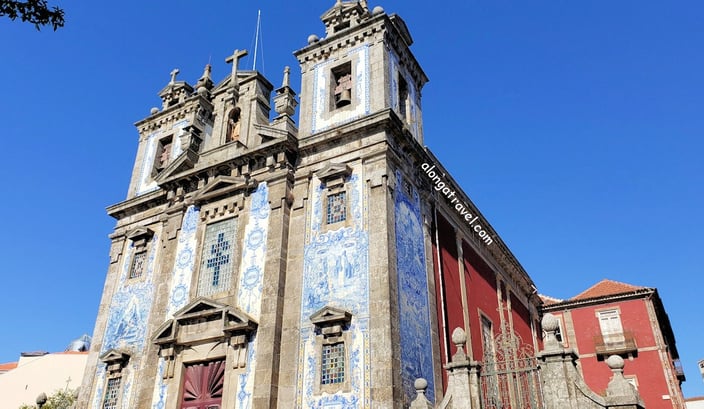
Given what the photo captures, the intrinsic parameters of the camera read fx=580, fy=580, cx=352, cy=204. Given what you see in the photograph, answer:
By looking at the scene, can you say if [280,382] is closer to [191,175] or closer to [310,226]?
[310,226]

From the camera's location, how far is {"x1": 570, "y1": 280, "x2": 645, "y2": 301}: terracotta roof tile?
30.7 metres

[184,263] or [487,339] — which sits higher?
[184,263]

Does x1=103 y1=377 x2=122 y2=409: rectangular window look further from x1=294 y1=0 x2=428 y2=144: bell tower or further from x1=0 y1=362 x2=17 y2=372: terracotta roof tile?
x1=0 y1=362 x2=17 y2=372: terracotta roof tile

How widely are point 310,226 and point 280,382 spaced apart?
392cm

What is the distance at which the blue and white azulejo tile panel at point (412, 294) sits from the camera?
1297cm

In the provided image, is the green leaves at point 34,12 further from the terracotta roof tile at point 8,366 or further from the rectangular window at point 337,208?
the terracotta roof tile at point 8,366

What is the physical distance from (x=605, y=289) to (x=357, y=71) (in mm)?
22357

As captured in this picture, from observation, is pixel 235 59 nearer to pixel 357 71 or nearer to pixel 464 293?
pixel 357 71

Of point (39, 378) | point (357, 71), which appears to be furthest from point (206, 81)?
point (39, 378)

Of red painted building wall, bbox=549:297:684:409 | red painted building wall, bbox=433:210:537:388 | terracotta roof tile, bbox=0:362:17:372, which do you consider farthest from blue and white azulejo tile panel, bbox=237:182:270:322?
terracotta roof tile, bbox=0:362:17:372

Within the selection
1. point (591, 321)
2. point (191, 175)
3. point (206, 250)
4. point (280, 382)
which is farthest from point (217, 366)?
point (591, 321)

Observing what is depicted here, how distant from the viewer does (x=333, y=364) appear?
12.7 metres

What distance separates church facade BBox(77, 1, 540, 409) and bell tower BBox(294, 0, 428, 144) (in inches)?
1.7

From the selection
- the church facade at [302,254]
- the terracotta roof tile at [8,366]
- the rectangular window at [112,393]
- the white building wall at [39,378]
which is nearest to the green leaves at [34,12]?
the church facade at [302,254]
